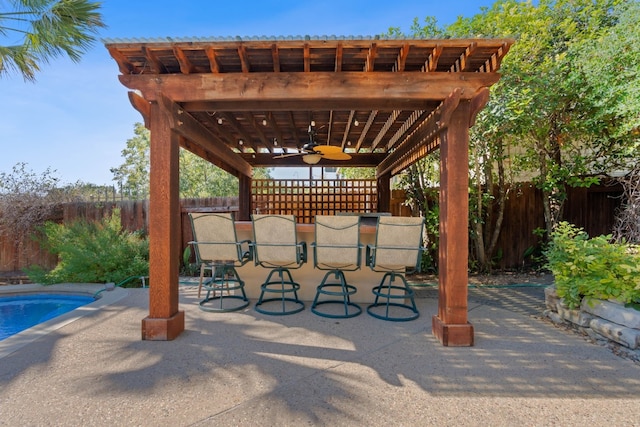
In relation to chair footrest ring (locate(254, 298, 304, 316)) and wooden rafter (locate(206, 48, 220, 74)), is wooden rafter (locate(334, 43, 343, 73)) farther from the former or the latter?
chair footrest ring (locate(254, 298, 304, 316))

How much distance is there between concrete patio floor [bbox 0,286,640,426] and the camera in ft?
5.27

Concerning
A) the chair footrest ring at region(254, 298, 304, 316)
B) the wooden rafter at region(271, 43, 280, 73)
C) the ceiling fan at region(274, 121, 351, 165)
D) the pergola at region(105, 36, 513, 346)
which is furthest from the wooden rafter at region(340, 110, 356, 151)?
the chair footrest ring at region(254, 298, 304, 316)

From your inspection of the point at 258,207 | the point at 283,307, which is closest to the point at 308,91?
the point at 283,307

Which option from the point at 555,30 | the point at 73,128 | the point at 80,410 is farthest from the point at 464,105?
the point at 73,128

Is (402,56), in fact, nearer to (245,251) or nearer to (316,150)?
(316,150)

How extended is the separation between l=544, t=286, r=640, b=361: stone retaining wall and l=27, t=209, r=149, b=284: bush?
224 inches

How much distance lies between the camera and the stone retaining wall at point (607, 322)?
2.36 metres

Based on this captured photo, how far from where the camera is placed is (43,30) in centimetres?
436

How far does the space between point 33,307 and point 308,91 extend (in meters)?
5.20

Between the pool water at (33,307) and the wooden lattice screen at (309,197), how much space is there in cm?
345

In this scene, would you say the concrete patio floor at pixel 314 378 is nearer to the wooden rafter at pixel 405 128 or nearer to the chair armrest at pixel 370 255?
the chair armrest at pixel 370 255

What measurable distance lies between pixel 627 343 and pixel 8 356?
4584 mm

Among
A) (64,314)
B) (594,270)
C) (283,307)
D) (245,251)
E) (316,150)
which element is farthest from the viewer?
(316,150)

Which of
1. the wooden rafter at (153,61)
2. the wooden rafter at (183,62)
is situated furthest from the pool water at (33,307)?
the wooden rafter at (183,62)
